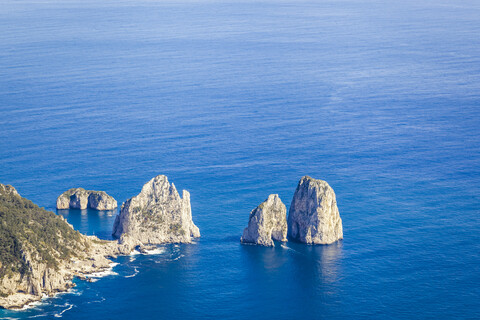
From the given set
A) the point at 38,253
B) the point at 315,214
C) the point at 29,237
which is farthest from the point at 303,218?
the point at 29,237

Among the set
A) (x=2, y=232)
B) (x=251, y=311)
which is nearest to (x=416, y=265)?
(x=251, y=311)

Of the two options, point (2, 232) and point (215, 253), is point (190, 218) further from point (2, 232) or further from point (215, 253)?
point (2, 232)

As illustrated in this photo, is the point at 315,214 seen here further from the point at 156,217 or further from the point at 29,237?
the point at 29,237

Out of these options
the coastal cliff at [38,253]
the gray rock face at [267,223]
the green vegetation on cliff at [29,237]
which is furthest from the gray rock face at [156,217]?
the gray rock face at [267,223]

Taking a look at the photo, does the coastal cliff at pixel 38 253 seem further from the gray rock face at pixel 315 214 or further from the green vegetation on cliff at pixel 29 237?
the gray rock face at pixel 315 214

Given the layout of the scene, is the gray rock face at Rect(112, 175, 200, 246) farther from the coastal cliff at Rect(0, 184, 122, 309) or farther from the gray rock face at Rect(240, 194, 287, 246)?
the gray rock face at Rect(240, 194, 287, 246)

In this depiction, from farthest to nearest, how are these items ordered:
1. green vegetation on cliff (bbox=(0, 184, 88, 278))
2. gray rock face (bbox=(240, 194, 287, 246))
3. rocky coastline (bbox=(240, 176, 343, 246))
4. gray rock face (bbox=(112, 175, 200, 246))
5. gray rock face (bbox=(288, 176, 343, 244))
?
gray rock face (bbox=(112, 175, 200, 246))
gray rock face (bbox=(288, 176, 343, 244))
rocky coastline (bbox=(240, 176, 343, 246))
gray rock face (bbox=(240, 194, 287, 246))
green vegetation on cliff (bbox=(0, 184, 88, 278))

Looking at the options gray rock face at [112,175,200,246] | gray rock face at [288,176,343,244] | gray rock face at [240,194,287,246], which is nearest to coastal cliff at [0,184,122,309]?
gray rock face at [112,175,200,246]
